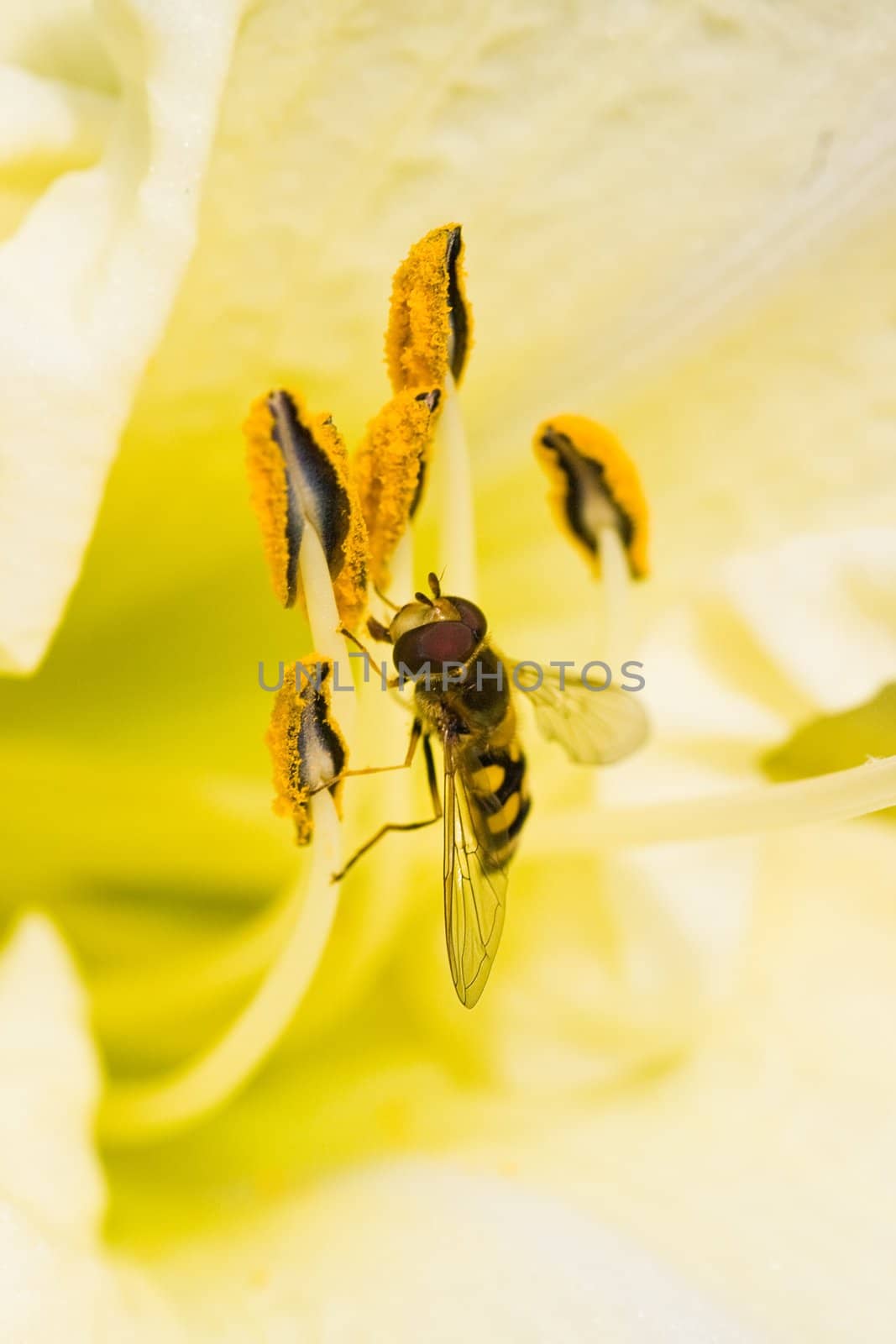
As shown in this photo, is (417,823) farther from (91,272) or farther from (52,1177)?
(91,272)

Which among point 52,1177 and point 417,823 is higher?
point 417,823

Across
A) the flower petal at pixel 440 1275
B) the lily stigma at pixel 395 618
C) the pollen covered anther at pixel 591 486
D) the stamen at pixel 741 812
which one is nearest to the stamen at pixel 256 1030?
the lily stigma at pixel 395 618

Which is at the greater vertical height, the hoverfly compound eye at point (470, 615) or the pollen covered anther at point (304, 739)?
the hoverfly compound eye at point (470, 615)

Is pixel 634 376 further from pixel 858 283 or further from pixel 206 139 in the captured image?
pixel 206 139

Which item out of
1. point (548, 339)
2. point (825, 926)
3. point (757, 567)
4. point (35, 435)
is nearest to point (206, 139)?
point (35, 435)

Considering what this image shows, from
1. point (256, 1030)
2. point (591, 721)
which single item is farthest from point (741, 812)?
point (256, 1030)

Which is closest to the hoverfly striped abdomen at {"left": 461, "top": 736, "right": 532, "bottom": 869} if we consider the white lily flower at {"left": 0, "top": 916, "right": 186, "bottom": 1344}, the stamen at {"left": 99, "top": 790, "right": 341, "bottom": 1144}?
the stamen at {"left": 99, "top": 790, "right": 341, "bottom": 1144}

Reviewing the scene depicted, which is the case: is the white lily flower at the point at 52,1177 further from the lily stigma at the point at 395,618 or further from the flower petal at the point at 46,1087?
the lily stigma at the point at 395,618
